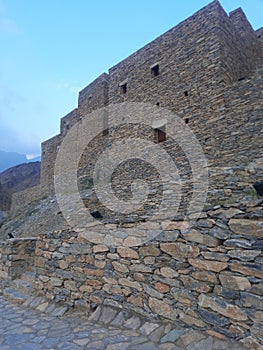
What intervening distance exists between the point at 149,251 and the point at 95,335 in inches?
40.0

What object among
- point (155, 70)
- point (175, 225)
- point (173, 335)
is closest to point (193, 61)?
point (155, 70)

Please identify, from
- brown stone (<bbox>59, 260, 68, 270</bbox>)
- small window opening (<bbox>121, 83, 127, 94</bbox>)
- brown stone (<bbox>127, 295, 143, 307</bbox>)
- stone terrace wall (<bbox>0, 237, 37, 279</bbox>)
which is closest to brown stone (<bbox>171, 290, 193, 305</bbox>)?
brown stone (<bbox>127, 295, 143, 307</bbox>)

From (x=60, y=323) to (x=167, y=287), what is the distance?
151 cm

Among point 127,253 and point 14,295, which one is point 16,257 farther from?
point 127,253

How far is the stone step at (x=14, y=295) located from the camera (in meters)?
4.00

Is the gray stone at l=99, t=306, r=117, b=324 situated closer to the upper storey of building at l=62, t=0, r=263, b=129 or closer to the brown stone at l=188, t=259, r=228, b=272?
the brown stone at l=188, t=259, r=228, b=272

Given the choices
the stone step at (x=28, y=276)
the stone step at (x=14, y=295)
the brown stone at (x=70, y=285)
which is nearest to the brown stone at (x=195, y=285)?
the brown stone at (x=70, y=285)

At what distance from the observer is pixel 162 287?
2498 millimetres

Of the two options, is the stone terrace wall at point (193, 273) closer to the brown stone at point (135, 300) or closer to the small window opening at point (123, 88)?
the brown stone at point (135, 300)

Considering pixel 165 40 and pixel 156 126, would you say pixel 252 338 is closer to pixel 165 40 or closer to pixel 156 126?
pixel 156 126

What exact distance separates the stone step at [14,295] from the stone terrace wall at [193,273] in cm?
123

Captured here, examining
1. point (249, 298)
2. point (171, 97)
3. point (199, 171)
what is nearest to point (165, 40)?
point (171, 97)

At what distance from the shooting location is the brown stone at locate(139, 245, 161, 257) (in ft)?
8.53

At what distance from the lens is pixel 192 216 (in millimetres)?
2424
